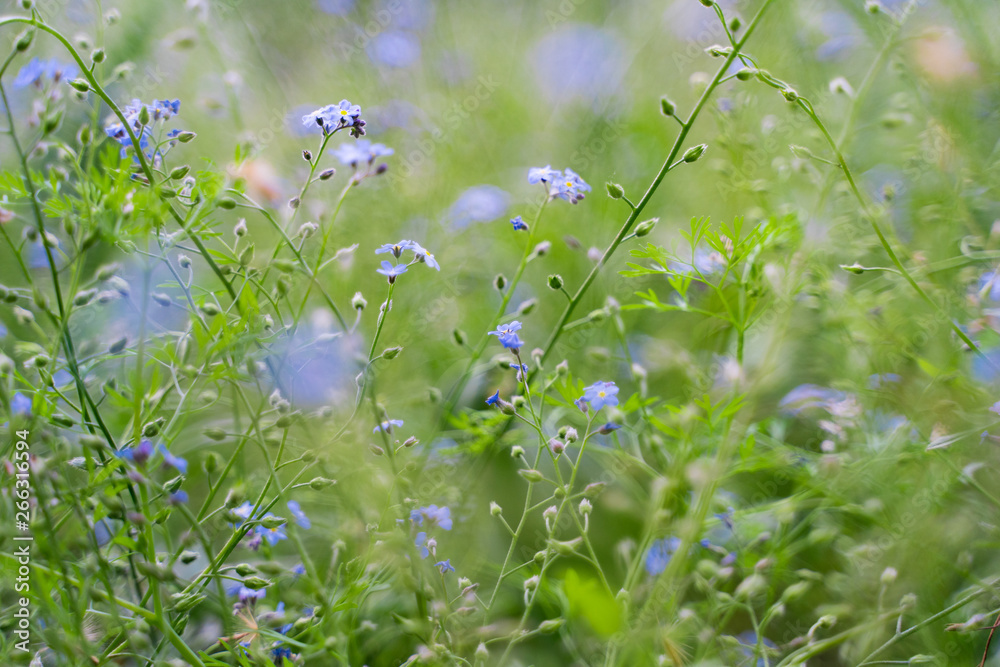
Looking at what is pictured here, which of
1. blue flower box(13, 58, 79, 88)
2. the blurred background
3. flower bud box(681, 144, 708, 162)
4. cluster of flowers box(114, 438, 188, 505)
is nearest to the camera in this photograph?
cluster of flowers box(114, 438, 188, 505)

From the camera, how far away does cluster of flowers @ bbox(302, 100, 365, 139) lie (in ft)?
2.06

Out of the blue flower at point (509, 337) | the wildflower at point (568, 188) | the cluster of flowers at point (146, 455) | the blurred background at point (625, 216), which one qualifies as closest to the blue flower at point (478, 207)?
the blurred background at point (625, 216)

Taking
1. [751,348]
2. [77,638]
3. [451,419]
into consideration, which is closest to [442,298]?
[451,419]

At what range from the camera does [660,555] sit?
778mm

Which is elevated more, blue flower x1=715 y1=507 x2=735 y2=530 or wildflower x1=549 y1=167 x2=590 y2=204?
wildflower x1=549 y1=167 x2=590 y2=204

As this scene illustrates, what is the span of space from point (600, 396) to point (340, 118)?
37 centimetres

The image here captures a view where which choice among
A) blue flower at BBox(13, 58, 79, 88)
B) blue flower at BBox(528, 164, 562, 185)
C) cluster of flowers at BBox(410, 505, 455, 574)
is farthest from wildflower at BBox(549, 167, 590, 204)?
blue flower at BBox(13, 58, 79, 88)

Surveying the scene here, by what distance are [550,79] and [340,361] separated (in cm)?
115

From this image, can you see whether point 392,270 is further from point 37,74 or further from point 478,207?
point 478,207

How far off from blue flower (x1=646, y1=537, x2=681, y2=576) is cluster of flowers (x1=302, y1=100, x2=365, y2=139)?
0.53m

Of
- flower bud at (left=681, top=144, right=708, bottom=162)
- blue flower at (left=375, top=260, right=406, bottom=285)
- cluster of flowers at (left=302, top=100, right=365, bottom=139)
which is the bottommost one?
blue flower at (left=375, top=260, right=406, bottom=285)

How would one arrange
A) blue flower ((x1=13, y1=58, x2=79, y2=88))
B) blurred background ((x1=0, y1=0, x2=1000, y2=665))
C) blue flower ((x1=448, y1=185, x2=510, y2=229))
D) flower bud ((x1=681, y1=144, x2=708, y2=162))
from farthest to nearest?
blue flower ((x1=448, y1=185, x2=510, y2=229)) → blurred background ((x1=0, y1=0, x2=1000, y2=665)) → blue flower ((x1=13, y1=58, x2=79, y2=88)) → flower bud ((x1=681, y1=144, x2=708, y2=162))

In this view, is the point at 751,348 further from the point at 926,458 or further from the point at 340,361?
the point at 340,361

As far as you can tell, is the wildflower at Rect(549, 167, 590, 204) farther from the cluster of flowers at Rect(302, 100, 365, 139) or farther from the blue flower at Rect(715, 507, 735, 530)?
the blue flower at Rect(715, 507, 735, 530)
